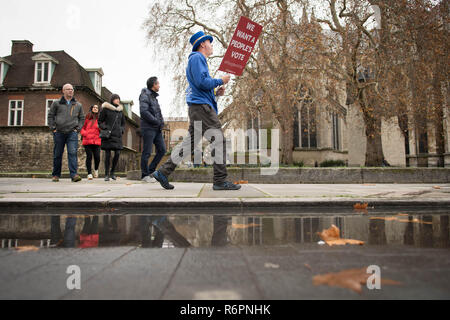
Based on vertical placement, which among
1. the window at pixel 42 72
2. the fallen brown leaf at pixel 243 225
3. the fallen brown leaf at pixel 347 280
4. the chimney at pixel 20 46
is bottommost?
the fallen brown leaf at pixel 347 280

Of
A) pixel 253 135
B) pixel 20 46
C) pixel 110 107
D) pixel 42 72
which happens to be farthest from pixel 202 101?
pixel 20 46

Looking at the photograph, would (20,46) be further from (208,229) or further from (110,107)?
(208,229)

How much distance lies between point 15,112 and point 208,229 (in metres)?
24.3

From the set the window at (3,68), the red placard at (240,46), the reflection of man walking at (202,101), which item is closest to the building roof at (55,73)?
the window at (3,68)

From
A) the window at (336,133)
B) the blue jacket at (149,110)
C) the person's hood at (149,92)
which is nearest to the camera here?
the blue jacket at (149,110)

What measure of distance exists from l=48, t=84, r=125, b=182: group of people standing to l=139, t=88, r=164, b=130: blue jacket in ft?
4.18

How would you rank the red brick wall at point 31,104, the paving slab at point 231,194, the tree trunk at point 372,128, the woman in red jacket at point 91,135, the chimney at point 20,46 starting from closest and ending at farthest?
the paving slab at point 231,194, the woman in red jacket at point 91,135, the tree trunk at point 372,128, the red brick wall at point 31,104, the chimney at point 20,46

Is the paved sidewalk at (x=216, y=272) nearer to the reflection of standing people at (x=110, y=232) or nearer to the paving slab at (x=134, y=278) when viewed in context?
the paving slab at (x=134, y=278)

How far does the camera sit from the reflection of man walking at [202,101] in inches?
151

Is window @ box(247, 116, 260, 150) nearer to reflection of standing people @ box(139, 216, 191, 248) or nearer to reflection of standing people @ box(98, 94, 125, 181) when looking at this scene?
reflection of standing people @ box(98, 94, 125, 181)

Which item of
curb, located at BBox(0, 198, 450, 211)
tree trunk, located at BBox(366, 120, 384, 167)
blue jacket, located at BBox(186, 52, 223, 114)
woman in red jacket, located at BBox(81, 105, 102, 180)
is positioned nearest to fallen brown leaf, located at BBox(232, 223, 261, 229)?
curb, located at BBox(0, 198, 450, 211)

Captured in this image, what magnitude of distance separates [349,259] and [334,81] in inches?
401
